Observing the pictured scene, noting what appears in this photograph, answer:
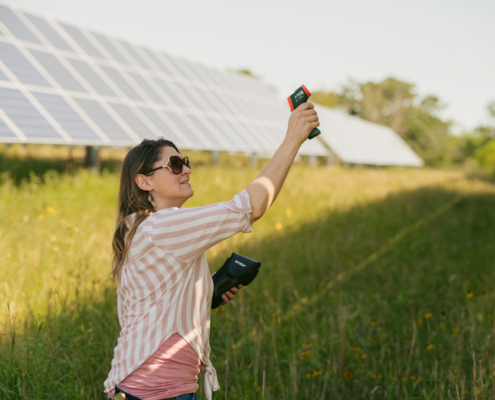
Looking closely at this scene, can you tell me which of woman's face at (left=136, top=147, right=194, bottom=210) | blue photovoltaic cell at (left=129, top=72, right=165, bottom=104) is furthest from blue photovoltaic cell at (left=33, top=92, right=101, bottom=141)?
woman's face at (left=136, top=147, right=194, bottom=210)

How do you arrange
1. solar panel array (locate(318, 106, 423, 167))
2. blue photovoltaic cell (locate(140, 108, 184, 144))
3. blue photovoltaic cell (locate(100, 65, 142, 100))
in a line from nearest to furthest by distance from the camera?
blue photovoltaic cell (locate(140, 108, 184, 144)) → blue photovoltaic cell (locate(100, 65, 142, 100)) → solar panel array (locate(318, 106, 423, 167))

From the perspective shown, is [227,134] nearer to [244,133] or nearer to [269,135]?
[244,133]

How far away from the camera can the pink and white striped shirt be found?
120 cm

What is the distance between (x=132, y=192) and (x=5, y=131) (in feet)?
17.0

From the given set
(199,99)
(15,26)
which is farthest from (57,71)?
(199,99)

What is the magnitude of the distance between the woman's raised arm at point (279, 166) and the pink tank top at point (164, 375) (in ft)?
1.68

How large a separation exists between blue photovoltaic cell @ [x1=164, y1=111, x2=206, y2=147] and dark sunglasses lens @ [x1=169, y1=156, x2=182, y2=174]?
809cm

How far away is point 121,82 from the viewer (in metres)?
9.37

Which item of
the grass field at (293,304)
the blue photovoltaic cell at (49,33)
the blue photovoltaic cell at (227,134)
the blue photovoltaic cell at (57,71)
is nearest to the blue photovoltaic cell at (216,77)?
the blue photovoltaic cell at (227,134)

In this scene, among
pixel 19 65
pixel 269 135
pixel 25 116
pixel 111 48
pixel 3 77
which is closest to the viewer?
pixel 25 116

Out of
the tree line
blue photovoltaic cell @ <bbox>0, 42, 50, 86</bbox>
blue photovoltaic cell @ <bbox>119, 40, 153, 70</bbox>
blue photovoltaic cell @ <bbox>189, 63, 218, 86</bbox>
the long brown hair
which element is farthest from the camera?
the tree line

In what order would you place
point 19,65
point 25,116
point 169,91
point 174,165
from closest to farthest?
point 174,165 → point 25,116 → point 19,65 → point 169,91

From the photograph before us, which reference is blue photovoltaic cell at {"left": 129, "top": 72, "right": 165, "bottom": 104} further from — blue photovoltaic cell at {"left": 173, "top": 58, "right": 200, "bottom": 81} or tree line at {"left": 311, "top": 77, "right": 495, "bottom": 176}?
tree line at {"left": 311, "top": 77, "right": 495, "bottom": 176}

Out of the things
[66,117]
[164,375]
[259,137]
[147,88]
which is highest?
[147,88]
